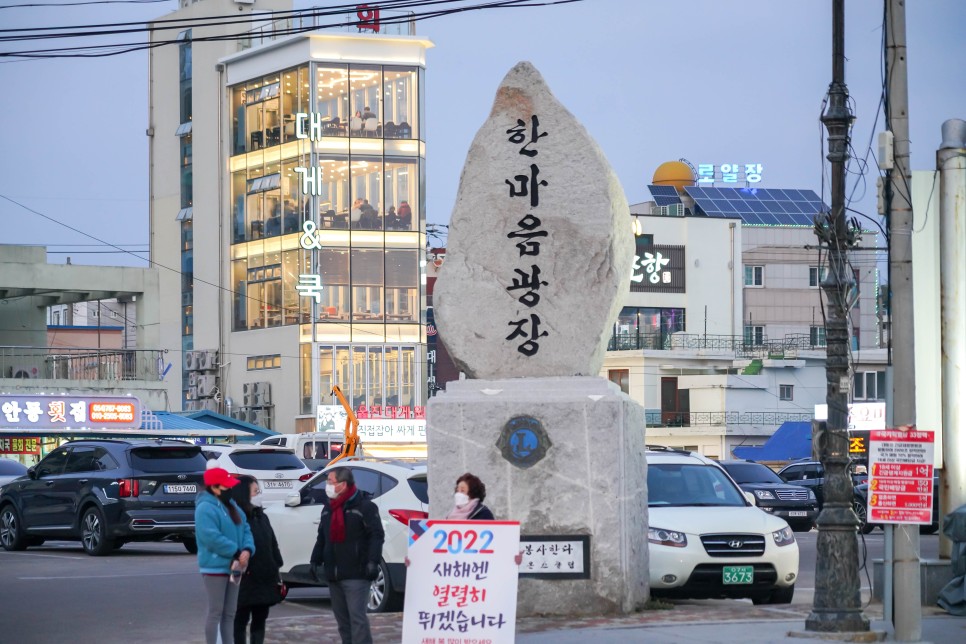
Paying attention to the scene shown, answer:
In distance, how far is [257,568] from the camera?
11.4 m

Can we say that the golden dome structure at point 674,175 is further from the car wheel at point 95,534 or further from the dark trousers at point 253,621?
the dark trousers at point 253,621

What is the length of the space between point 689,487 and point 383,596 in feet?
12.7

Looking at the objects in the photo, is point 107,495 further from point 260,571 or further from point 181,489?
point 260,571

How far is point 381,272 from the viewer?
67125 mm

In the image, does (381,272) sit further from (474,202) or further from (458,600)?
(458,600)

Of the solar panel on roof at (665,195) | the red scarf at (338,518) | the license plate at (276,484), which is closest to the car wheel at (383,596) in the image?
the red scarf at (338,518)

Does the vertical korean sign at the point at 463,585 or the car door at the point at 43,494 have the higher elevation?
the vertical korean sign at the point at 463,585

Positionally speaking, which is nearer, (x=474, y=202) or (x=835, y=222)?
(x=835, y=222)

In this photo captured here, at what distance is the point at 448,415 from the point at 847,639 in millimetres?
4203

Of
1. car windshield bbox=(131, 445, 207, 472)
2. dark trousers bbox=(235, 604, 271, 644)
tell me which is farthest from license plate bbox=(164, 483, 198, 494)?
dark trousers bbox=(235, 604, 271, 644)

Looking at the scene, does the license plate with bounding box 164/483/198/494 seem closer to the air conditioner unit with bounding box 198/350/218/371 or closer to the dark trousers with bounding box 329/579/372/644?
the dark trousers with bounding box 329/579/372/644

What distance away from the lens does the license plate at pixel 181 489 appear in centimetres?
2366

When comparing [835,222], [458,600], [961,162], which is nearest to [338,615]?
[458,600]

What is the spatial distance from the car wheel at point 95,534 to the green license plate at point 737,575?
11492 millimetres
